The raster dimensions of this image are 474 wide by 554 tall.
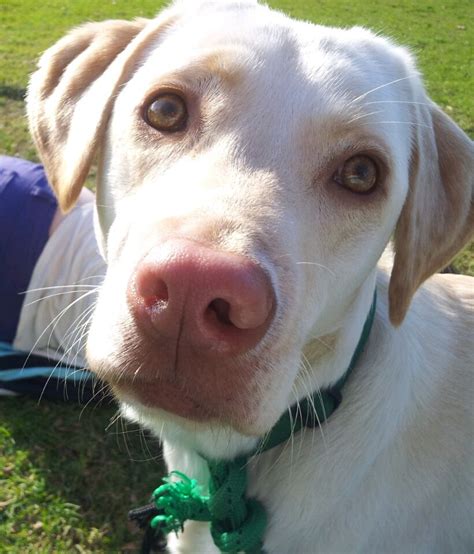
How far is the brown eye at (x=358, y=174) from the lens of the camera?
2.08 metres

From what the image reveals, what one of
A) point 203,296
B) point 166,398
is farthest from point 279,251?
point 166,398

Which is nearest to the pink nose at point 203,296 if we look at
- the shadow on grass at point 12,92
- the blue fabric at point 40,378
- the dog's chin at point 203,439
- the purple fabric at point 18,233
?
the dog's chin at point 203,439

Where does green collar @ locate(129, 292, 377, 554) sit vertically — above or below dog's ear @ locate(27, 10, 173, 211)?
below

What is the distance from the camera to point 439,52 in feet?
41.3

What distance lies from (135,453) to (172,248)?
2.69m

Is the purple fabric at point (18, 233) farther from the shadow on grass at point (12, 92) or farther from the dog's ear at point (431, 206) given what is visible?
the shadow on grass at point (12, 92)

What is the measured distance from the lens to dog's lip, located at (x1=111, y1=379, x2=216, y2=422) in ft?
5.53

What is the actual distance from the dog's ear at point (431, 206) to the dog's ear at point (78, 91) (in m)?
1.09

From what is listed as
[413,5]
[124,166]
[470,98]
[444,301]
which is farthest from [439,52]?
[124,166]

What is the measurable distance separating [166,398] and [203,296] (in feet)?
1.31

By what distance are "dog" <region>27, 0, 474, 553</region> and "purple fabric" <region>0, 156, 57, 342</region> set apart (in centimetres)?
173

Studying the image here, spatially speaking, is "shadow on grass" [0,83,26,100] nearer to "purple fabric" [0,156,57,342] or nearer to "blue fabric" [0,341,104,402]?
"purple fabric" [0,156,57,342]

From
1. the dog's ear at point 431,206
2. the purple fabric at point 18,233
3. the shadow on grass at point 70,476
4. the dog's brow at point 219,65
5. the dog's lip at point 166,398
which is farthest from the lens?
the purple fabric at point 18,233

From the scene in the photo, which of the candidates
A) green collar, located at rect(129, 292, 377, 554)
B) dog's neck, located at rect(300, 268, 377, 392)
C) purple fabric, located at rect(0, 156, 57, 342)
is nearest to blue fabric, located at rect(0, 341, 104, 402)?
purple fabric, located at rect(0, 156, 57, 342)
